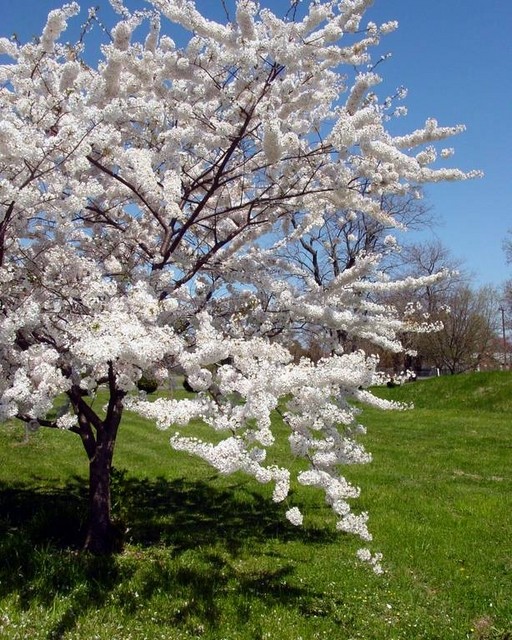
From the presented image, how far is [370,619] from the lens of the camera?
5.12 m

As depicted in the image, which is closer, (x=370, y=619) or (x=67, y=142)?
(x=67, y=142)

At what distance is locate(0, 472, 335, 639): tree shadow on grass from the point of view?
201 inches

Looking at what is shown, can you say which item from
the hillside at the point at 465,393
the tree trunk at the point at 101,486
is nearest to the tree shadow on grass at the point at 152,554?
the tree trunk at the point at 101,486

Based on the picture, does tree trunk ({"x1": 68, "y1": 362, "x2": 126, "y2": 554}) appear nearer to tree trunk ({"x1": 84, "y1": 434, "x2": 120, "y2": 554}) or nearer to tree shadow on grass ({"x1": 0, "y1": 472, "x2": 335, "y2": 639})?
tree trunk ({"x1": 84, "y1": 434, "x2": 120, "y2": 554})

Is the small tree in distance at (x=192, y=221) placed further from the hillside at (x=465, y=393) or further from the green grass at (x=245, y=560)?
the hillside at (x=465, y=393)

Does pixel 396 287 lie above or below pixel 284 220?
below

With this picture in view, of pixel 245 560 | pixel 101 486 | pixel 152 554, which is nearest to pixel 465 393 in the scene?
pixel 245 560

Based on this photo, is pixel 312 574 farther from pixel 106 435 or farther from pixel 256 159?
pixel 256 159

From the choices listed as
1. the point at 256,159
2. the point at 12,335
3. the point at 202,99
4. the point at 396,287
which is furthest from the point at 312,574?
the point at 202,99

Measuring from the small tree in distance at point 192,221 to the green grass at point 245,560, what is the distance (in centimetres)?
61

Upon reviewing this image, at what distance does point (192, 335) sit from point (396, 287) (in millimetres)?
2222

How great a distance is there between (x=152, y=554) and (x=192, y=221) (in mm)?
3530

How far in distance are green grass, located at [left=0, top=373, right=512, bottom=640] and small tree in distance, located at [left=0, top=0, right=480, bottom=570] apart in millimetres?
610

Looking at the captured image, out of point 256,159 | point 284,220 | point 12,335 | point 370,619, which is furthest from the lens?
point 284,220
